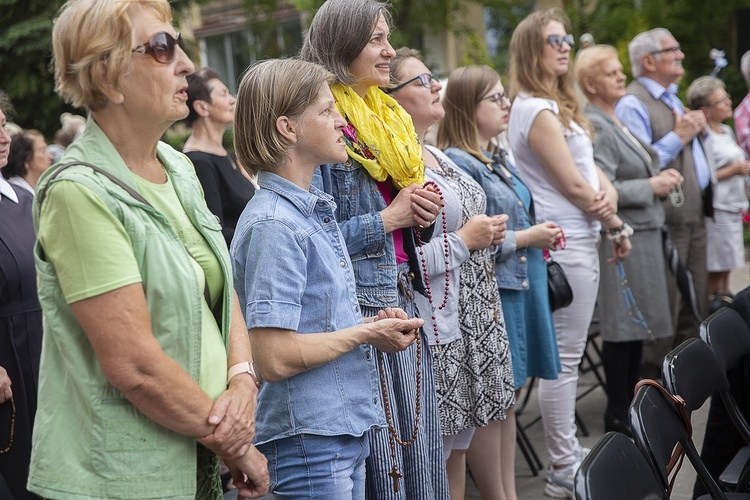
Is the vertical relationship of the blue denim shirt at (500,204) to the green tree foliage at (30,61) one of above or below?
below

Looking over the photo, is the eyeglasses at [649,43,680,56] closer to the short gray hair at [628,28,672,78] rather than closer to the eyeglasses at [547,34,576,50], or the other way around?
the short gray hair at [628,28,672,78]

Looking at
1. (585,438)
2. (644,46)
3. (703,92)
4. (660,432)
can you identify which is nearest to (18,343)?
(660,432)

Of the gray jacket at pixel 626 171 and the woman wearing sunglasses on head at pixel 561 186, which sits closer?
the woman wearing sunglasses on head at pixel 561 186

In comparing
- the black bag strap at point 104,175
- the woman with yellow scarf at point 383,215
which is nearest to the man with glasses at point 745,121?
the woman with yellow scarf at point 383,215

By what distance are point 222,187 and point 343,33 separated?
71.0 inches

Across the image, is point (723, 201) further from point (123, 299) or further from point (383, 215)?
point (123, 299)

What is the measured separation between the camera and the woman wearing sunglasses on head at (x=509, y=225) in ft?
13.1

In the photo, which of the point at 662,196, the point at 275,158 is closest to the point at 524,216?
the point at 662,196

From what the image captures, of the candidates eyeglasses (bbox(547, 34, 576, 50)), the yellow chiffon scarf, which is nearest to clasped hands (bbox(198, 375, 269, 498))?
the yellow chiffon scarf

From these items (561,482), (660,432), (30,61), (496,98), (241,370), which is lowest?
(561,482)

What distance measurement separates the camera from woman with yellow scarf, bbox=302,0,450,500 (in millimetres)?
2730

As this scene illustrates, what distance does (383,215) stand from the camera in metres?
2.78

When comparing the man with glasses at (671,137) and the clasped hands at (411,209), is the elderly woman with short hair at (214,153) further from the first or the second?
the man with glasses at (671,137)

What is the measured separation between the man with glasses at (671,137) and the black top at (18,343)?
4.07 meters
